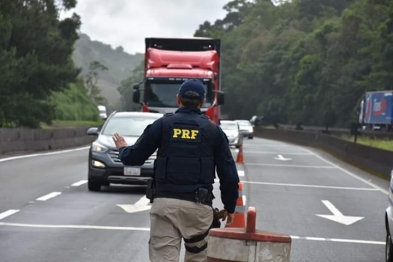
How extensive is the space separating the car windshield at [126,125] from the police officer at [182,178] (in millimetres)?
12963

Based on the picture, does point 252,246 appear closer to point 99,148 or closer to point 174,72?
point 99,148

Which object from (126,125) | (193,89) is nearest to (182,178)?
(193,89)

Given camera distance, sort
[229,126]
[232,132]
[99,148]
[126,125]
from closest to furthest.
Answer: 1. [99,148]
2. [126,125]
3. [232,132]
4. [229,126]

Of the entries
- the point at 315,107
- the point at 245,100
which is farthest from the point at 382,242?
the point at 245,100

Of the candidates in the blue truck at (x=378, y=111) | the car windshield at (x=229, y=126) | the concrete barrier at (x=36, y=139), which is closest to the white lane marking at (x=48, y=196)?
the concrete barrier at (x=36, y=139)

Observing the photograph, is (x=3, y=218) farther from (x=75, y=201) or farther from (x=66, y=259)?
(x=66, y=259)

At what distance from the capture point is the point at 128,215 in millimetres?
15117

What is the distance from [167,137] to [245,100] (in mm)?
118610

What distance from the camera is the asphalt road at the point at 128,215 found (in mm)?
11586

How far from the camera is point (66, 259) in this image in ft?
35.0

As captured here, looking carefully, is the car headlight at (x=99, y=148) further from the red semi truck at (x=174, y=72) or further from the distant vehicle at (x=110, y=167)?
the red semi truck at (x=174, y=72)

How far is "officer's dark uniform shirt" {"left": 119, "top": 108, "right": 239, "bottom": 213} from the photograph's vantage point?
6.84 meters

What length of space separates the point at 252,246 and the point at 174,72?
24.3m

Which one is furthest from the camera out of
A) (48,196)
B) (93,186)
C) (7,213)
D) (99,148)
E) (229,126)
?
(229,126)
